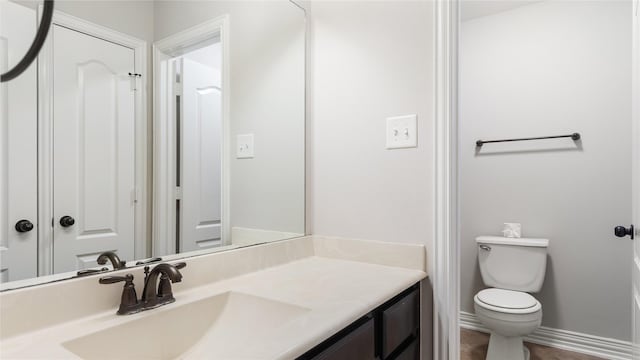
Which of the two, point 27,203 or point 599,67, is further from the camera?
point 599,67

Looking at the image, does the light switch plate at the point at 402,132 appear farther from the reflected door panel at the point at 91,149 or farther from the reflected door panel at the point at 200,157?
the reflected door panel at the point at 91,149

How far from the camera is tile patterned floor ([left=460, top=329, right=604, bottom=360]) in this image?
223 cm

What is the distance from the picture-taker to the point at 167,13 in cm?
100

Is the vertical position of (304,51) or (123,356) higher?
(304,51)

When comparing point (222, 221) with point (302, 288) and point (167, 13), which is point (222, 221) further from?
point (167, 13)

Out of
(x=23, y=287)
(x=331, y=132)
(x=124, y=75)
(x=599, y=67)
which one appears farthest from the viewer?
(x=599, y=67)

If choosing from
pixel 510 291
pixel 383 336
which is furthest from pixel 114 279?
pixel 510 291

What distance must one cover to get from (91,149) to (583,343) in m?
2.96

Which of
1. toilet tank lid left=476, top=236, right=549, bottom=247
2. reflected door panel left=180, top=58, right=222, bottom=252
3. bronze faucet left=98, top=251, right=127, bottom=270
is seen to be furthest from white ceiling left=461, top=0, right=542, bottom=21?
bronze faucet left=98, top=251, right=127, bottom=270

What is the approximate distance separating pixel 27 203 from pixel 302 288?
0.70 metres

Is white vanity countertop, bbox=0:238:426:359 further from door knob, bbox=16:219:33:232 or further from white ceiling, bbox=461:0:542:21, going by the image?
white ceiling, bbox=461:0:542:21

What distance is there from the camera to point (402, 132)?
1.28 meters

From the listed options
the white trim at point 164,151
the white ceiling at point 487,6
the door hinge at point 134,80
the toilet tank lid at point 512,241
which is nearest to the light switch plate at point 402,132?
the white trim at point 164,151

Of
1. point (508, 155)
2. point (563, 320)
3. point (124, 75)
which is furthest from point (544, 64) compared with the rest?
point (124, 75)
